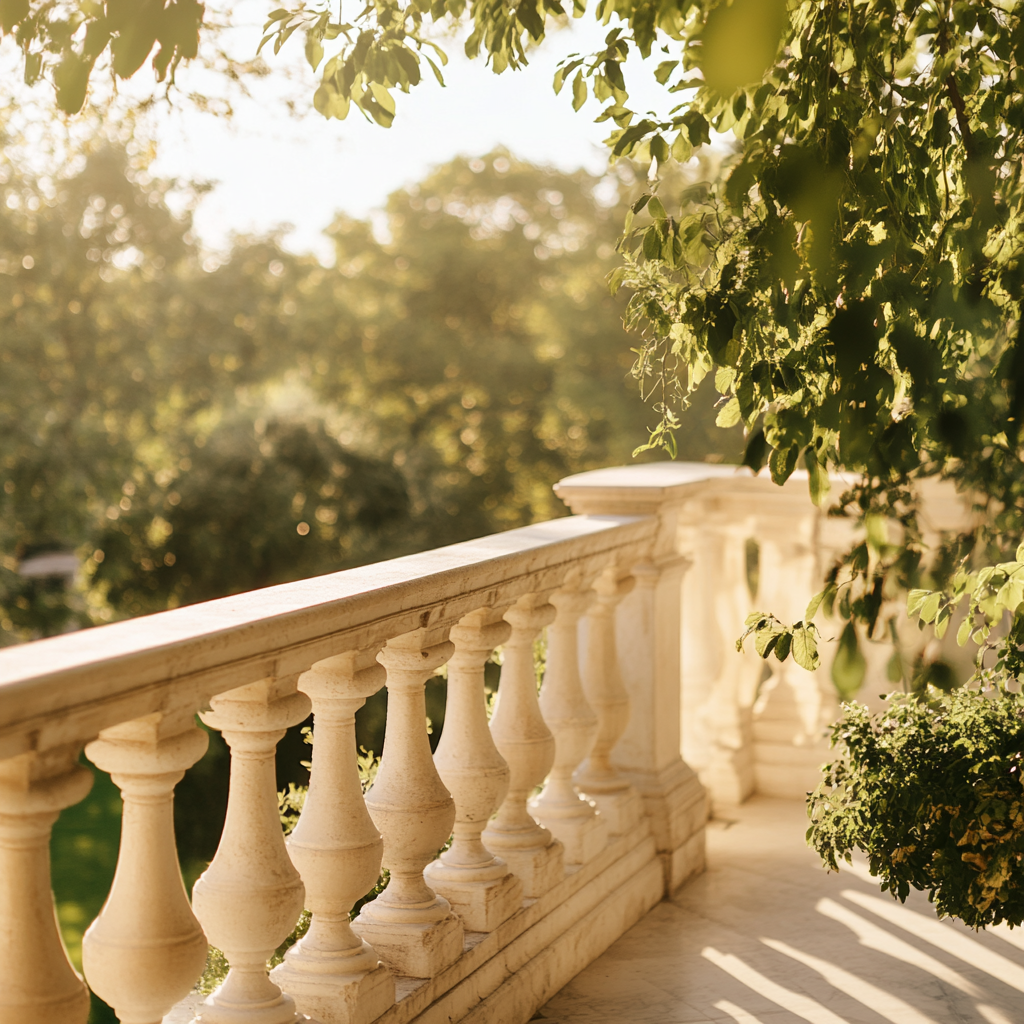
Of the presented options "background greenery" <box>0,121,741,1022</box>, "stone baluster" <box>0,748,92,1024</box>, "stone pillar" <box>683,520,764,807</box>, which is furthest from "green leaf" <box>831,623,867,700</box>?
"background greenery" <box>0,121,741,1022</box>

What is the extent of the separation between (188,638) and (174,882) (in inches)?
16.2

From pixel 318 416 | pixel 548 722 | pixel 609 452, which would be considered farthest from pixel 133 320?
pixel 548 722

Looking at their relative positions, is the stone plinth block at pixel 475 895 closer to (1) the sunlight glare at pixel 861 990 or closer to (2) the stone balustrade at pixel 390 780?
(2) the stone balustrade at pixel 390 780

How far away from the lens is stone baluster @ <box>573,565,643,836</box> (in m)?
3.97

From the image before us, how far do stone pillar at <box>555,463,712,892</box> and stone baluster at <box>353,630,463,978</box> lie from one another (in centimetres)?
158

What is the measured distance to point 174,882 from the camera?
74.5 inches

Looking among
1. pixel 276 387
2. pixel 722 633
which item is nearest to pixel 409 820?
pixel 722 633

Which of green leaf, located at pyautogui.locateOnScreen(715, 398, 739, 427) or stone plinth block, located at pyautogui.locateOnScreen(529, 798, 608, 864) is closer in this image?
green leaf, located at pyautogui.locateOnScreen(715, 398, 739, 427)

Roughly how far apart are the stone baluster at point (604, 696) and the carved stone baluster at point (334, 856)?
1.62m

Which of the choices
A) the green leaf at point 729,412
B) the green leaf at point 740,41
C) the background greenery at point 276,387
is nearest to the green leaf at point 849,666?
the green leaf at point 729,412

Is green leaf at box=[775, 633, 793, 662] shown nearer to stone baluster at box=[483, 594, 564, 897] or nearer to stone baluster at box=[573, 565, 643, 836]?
stone baluster at box=[483, 594, 564, 897]

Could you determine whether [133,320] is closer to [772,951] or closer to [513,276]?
[513,276]

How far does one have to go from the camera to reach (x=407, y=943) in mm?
2650

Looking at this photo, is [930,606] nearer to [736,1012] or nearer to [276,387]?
[736,1012]
